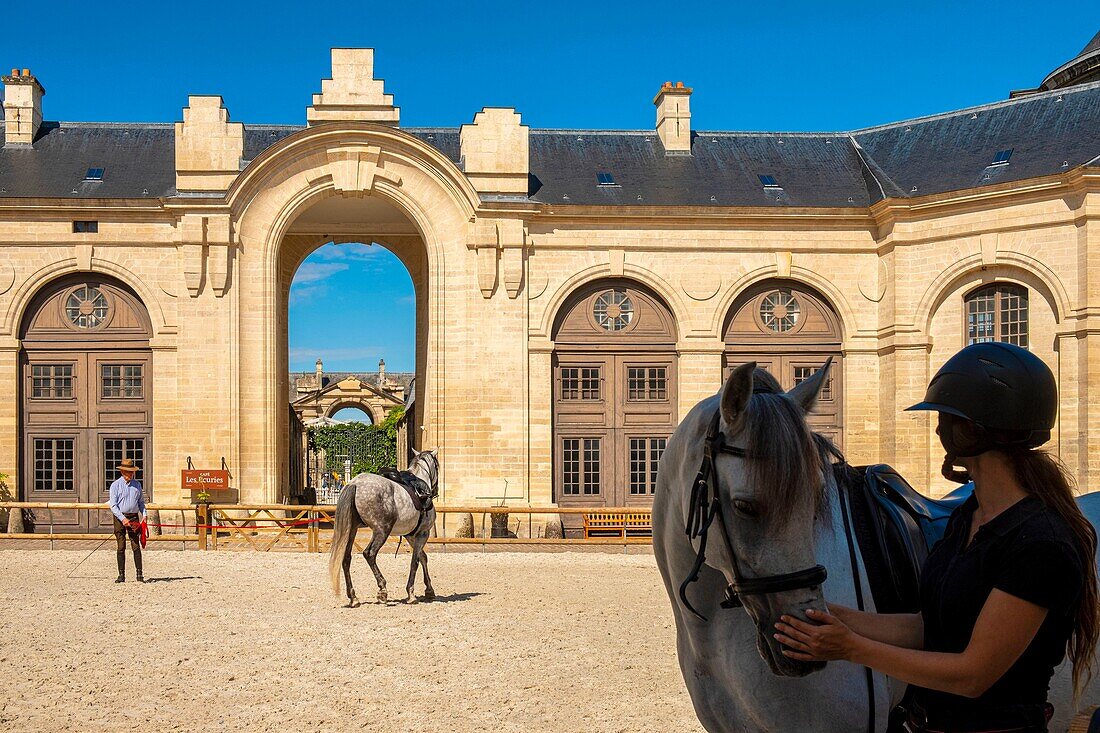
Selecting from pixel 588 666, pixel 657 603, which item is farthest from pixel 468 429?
pixel 588 666

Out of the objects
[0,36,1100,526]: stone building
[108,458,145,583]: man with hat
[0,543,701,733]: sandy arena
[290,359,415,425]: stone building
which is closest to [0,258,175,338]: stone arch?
[0,36,1100,526]: stone building

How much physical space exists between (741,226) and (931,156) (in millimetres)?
4686

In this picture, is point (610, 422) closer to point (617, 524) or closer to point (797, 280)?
point (617, 524)

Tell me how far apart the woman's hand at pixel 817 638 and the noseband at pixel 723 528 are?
107 mm

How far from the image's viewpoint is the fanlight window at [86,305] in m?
22.0

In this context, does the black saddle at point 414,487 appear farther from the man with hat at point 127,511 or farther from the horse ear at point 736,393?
the horse ear at point 736,393

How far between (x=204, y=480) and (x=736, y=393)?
19.0 m

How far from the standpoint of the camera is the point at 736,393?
258cm

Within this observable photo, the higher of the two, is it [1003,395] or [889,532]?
[1003,395]

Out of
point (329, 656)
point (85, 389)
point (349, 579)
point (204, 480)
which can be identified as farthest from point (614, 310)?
point (329, 656)

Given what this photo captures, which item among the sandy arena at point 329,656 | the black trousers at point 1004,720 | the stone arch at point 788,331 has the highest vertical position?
the stone arch at point 788,331

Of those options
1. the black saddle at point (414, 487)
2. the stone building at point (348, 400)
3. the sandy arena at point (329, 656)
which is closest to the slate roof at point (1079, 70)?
the sandy arena at point (329, 656)

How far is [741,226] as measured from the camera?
22.3 m

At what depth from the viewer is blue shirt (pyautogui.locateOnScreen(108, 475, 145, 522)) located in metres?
12.8
